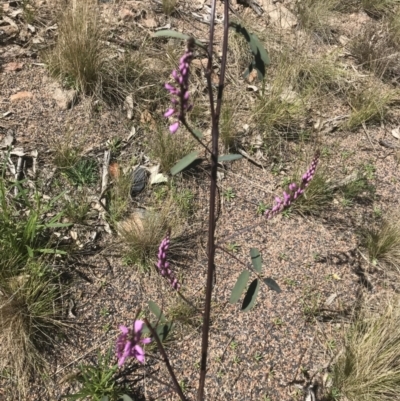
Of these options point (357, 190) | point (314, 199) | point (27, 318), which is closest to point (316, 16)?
point (357, 190)

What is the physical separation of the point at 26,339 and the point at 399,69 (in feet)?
11.4

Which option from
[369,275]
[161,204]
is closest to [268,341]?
[369,275]

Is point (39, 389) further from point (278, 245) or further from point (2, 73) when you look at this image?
point (2, 73)

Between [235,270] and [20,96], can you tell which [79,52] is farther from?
[235,270]

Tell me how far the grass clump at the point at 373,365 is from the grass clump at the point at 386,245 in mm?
481

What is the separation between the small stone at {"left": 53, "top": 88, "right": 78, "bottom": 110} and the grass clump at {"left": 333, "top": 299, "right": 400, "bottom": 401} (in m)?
2.16

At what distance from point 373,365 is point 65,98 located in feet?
7.67

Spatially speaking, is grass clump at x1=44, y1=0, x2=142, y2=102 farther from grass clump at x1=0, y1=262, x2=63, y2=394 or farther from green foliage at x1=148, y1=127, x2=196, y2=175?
grass clump at x1=0, y1=262, x2=63, y2=394

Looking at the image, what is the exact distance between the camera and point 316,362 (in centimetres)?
199

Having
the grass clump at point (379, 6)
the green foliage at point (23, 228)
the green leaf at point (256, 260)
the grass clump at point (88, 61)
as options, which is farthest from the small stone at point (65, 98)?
the grass clump at point (379, 6)

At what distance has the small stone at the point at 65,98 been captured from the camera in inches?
108

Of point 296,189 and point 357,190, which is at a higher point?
point 296,189

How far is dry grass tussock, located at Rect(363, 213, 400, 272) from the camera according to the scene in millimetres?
2354

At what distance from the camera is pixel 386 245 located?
7.76 ft
